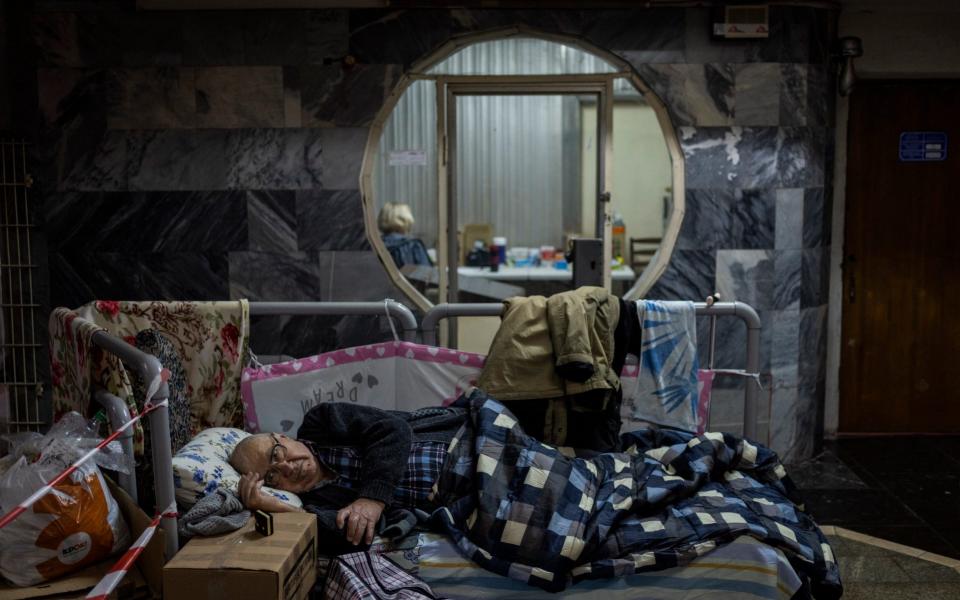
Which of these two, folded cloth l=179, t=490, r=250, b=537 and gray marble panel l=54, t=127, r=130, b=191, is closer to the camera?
folded cloth l=179, t=490, r=250, b=537

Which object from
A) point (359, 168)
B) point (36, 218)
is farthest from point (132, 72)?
point (359, 168)

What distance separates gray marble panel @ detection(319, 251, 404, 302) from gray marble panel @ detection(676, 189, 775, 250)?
148 centimetres

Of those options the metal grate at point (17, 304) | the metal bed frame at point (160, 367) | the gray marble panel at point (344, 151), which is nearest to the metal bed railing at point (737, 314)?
the metal bed frame at point (160, 367)

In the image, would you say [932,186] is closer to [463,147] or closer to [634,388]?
[463,147]

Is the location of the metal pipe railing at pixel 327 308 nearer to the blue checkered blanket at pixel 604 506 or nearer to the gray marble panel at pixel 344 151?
the blue checkered blanket at pixel 604 506

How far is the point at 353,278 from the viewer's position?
4.40 meters

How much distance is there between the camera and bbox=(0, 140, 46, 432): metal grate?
430 cm

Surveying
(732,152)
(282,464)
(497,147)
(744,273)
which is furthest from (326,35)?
(282,464)

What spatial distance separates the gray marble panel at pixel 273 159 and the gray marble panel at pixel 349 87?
6.6 inches

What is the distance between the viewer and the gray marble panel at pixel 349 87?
429 cm

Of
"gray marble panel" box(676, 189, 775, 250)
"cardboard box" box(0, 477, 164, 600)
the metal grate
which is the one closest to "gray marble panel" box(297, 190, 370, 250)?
the metal grate

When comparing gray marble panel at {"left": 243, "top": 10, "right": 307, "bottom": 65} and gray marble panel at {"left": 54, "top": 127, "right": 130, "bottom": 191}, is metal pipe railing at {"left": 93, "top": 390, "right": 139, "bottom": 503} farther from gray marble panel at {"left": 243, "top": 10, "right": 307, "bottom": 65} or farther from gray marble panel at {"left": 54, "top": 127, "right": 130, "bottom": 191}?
gray marble panel at {"left": 243, "top": 10, "right": 307, "bottom": 65}

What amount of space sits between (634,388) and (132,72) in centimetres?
291

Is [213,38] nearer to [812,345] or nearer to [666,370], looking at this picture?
[666,370]
